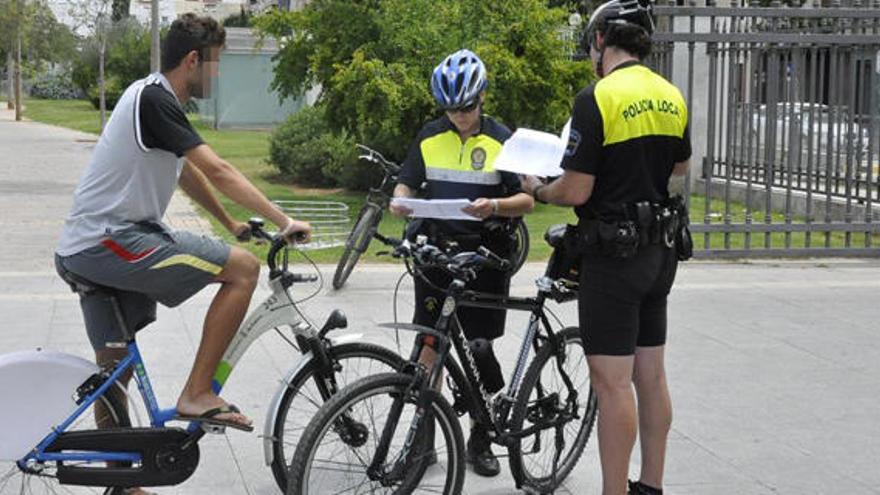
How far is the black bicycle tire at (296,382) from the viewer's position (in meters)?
5.00

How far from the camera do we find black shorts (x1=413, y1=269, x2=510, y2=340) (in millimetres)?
5578

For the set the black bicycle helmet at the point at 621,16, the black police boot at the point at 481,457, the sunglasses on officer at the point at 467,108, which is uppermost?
the black bicycle helmet at the point at 621,16

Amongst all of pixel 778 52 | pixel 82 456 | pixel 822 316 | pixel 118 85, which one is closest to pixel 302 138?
pixel 778 52

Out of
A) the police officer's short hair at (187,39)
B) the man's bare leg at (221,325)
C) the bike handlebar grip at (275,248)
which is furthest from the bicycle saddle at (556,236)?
the police officer's short hair at (187,39)

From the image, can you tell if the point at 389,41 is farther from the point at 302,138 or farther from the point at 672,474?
the point at 672,474

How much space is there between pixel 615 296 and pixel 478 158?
4.29 feet

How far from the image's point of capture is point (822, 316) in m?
9.99

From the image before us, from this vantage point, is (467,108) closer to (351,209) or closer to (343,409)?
(343,409)

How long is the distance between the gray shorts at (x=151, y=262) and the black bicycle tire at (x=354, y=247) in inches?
232

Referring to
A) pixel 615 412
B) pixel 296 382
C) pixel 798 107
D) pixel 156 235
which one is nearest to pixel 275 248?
pixel 156 235

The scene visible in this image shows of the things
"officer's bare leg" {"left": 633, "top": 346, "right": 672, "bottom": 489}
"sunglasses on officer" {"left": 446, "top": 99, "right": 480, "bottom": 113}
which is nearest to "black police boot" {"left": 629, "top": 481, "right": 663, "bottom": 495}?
"officer's bare leg" {"left": 633, "top": 346, "right": 672, "bottom": 489}

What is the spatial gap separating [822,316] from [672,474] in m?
4.52

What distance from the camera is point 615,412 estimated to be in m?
4.59

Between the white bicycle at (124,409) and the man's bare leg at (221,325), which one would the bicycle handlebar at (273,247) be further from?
the man's bare leg at (221,325)
